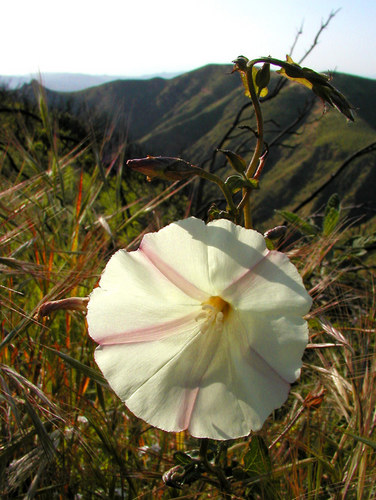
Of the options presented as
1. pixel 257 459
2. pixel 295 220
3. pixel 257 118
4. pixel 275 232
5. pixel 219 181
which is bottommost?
pixel 257 459

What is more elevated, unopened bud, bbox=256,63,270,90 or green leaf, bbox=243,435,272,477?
unopened bud, bbox=256,63,270,90

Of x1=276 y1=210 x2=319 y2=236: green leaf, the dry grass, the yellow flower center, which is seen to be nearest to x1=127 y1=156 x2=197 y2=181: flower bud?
the yellow flower center

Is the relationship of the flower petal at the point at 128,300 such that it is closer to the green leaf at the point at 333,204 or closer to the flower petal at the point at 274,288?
the flower petal at the point at 274,288

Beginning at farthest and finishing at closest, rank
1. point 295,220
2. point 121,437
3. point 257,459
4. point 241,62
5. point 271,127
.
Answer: point 271,127 → point 295,220 → point 121,437 → point 257,459 → point 241,62

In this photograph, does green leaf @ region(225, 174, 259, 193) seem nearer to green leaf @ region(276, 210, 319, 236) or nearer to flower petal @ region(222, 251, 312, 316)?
flower petal @ region(222, 251, 312, 316)

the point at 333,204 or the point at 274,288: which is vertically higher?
the point at 274,288

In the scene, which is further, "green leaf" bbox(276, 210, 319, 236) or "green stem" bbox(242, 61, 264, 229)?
"green leaf" bbox(276, 210, 319, 236)

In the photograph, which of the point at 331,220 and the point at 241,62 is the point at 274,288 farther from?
the point at 331,220

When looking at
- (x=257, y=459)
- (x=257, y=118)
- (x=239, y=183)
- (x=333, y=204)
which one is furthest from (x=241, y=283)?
(x=333, y=204)

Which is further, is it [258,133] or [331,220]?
[331,220]
